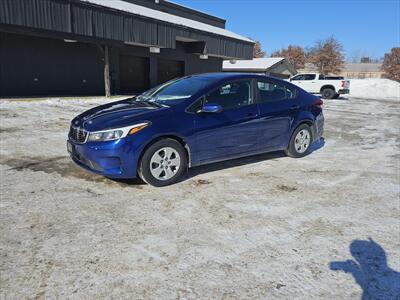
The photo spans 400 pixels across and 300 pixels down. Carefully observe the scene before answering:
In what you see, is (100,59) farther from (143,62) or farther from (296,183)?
(296,183)

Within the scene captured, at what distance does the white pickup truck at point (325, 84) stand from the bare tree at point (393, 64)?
158 feet

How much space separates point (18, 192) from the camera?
4168mm

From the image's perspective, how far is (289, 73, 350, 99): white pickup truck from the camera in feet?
81.9

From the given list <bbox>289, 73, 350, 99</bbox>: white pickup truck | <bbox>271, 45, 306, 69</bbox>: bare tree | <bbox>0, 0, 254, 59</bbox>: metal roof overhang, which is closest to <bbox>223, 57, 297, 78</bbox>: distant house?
<bbox>289, 73, 350, 99</bbox>: white pickup truck

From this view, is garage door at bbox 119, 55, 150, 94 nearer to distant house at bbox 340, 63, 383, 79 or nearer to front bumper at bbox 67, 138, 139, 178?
front bumper at bbox 67, 138, 139, 178

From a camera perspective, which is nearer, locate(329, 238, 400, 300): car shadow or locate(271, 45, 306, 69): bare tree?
locate(329, 238, 400, 300): car shadow

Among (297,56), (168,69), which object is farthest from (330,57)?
(168,69)

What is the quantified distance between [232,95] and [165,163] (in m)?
1.60

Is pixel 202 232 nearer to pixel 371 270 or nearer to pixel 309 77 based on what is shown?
pixel 371 270

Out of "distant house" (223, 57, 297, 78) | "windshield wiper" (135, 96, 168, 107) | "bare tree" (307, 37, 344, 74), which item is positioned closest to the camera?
"windshield wiper" (135, 96, 168, 107)

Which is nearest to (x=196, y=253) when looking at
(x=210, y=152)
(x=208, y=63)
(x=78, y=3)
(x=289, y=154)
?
(x=210, y=152)

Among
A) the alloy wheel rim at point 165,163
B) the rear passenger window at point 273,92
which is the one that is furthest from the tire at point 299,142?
the alloy wheel rim at point 165,163

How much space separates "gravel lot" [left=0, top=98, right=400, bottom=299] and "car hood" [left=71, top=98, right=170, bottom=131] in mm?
821

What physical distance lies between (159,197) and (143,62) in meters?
19.4
